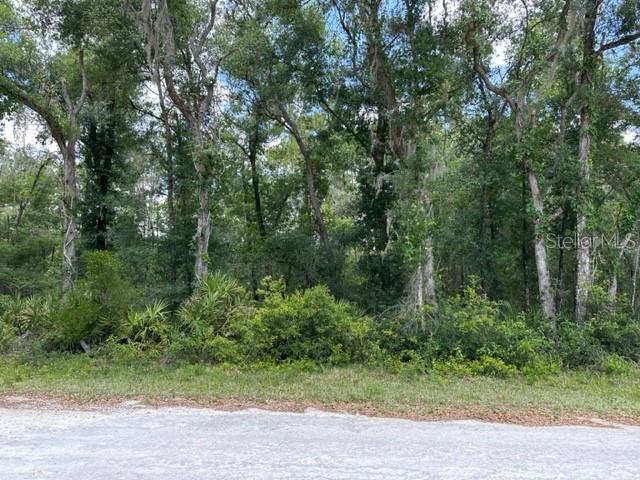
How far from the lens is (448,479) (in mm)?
3500

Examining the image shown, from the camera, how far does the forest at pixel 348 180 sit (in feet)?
31.6

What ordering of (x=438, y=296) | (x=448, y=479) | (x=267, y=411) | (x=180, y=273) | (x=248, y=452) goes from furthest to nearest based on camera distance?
(x=180, y=273), (x=438, y=296), (x=267, y=411), (x=248, y=452), (x=448, y=479)

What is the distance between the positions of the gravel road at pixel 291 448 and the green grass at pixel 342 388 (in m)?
0.68

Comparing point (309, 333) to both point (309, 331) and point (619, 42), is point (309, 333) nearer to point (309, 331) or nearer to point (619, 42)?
point (309, 331)

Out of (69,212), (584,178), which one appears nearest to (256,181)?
(69,212)

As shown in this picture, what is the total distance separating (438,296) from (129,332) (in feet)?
24.7

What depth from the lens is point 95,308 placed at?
10211 mm

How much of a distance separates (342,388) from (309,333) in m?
2.48

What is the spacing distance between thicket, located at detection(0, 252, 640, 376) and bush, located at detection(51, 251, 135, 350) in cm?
2

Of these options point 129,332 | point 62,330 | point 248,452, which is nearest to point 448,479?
point 248,452

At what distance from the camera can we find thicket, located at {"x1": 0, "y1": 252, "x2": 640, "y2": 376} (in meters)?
8.95

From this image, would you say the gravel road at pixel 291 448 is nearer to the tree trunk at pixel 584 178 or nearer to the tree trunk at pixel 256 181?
the tree trunk at pixel 584 178

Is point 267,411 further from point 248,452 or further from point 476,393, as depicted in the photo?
point 476,393

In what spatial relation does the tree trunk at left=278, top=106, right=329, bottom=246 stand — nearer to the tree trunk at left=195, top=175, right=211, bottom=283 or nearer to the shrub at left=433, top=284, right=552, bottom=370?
the tree trunk at left=195, top=175, right=211, bottom=283
